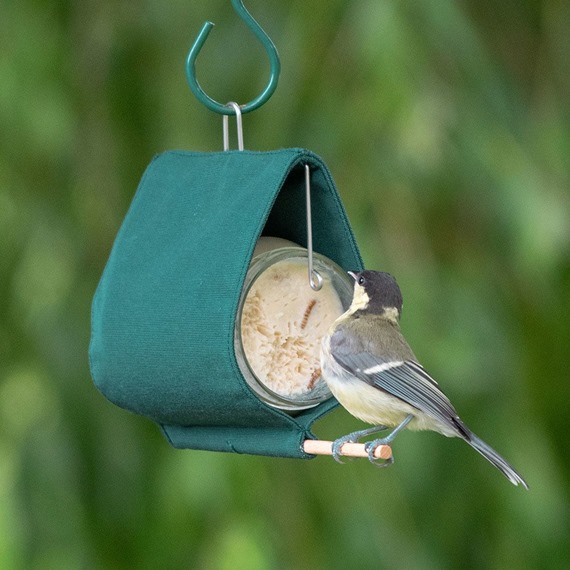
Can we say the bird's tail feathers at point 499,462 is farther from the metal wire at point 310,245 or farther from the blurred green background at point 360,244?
the blurred green background at point 360,244

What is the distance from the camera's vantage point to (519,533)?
3.15m

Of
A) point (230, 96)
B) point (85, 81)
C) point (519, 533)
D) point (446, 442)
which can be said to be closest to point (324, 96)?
point (230, 96)

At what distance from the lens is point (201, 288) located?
2.12 m

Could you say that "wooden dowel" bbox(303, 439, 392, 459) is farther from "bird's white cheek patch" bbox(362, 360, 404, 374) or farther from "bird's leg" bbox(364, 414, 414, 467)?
"bird's white cheek patch" bbox(362, 360, 404, 374)

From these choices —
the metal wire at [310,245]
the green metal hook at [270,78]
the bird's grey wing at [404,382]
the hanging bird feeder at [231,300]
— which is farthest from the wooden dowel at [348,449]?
the green metal hook at [270,78]

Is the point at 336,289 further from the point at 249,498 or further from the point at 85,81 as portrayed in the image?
the point at 85,81

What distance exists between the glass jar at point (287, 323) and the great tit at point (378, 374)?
0.08 meters

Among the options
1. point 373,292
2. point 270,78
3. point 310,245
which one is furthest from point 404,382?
point 270,78

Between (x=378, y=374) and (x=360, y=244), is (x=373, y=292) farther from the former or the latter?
(x=360, y=244)

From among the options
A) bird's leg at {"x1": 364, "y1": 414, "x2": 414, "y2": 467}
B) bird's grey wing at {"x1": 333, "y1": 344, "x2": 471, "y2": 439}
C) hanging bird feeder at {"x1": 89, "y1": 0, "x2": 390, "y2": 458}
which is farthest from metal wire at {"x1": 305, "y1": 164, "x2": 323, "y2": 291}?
bird's leg at {"x1": 364, "y1": 414, "x2": 414, "y2": 467}

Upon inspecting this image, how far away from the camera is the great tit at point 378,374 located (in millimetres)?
2070

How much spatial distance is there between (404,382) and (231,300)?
276mm

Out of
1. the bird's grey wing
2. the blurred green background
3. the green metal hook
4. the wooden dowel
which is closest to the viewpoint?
the wooden dowel

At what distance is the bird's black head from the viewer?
2.13m
